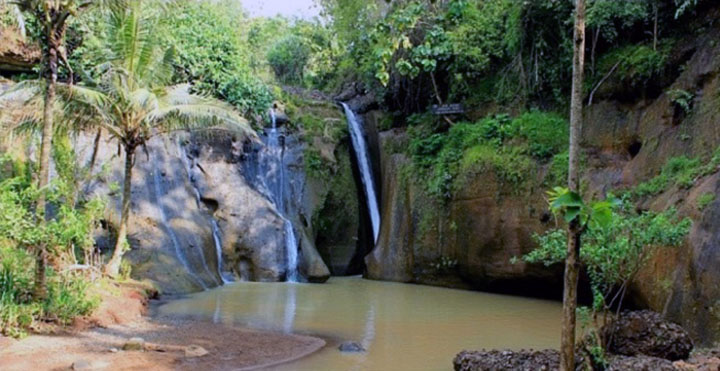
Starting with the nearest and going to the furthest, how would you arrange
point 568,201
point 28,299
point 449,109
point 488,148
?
point 568,201 → point 28,299 → point 488,148 → point 449,109

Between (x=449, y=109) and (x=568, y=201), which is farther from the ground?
(x=449, y=109)

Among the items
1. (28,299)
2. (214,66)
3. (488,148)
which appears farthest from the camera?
(214,66)

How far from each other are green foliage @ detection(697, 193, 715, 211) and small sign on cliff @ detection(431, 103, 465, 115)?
993cm

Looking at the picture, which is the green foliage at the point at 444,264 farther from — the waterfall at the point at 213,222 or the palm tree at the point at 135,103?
the palm tree at the point at 135,103

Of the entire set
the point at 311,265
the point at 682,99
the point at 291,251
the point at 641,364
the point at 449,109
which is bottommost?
the point at 641,364

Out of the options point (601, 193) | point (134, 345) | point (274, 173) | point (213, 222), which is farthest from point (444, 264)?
point (134, 345)

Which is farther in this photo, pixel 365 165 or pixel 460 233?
pixel 365 165

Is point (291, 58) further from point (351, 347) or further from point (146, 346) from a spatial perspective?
point (146, 346)

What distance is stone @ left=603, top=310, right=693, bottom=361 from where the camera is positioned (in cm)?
741

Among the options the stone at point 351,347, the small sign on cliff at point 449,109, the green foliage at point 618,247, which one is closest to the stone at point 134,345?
the stone at point 351,347

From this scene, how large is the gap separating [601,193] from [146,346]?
33.5 feet

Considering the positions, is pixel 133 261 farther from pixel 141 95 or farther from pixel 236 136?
pixel 236 136

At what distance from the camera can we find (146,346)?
8727 millimetres

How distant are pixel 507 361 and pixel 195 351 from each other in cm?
418
